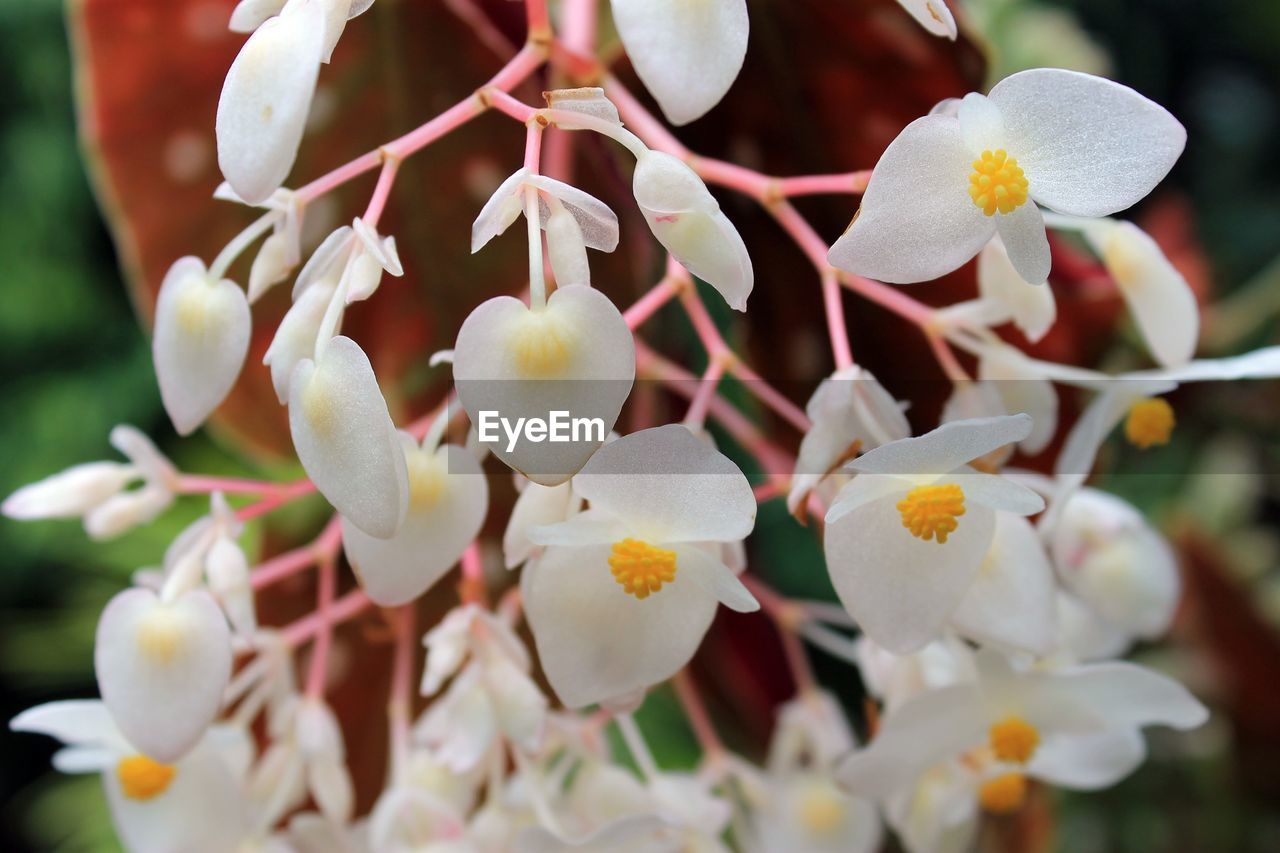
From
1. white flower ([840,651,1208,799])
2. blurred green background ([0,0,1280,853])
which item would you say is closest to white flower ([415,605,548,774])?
white flower ([840,651,1208,799])

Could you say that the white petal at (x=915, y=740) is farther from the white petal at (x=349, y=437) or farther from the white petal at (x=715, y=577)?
the white petal at (x=349, y=437)

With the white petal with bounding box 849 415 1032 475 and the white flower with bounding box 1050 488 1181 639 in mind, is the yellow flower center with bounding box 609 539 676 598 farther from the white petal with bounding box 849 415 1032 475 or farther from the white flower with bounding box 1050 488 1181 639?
the white flower with bounding box 1050 488 1181 639

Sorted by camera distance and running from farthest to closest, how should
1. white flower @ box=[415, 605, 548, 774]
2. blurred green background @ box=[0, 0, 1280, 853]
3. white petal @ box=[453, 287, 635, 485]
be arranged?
blurred green background @ box=[0, 0, 1280, 853] → white flower @ box=[415, 605, 548, 774] → white petal @ box=[453, 287, 635, 485]

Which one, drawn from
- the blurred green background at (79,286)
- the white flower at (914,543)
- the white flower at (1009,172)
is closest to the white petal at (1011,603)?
the white flower at (914,543)

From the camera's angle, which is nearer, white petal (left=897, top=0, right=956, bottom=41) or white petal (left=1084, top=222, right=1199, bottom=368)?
white petal (left=897, top=0, right=956, bottom=41)

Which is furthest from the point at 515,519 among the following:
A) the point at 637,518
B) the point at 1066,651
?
the point at 1066,651

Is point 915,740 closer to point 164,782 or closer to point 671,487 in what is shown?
point 671,487
